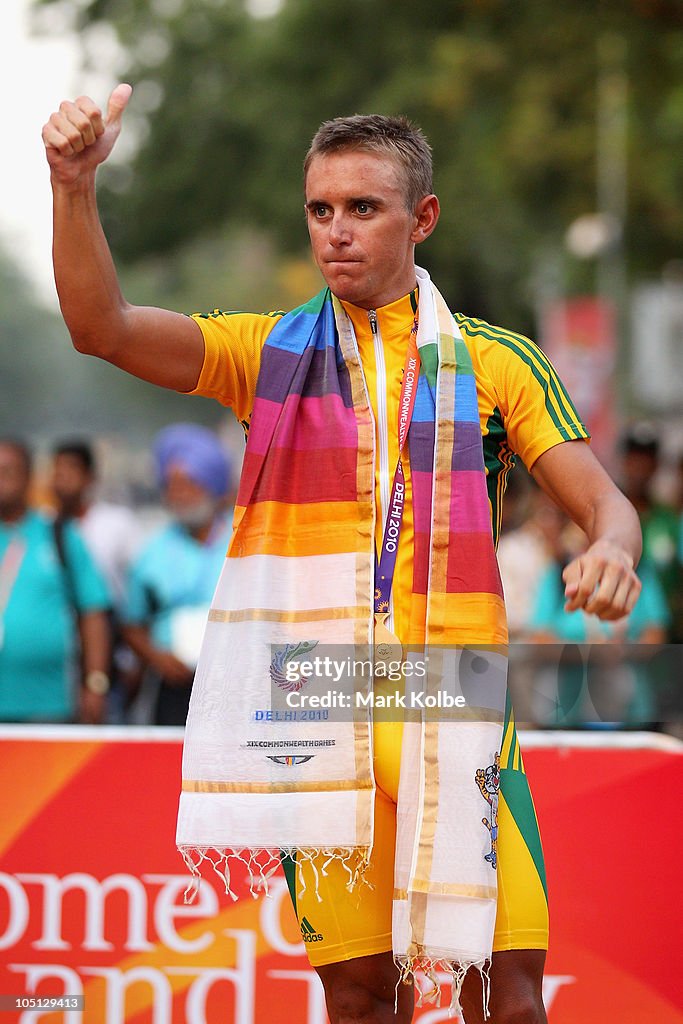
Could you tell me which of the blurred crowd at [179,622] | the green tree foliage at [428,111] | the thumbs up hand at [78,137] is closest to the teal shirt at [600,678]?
the blurred crowd at [179,622]

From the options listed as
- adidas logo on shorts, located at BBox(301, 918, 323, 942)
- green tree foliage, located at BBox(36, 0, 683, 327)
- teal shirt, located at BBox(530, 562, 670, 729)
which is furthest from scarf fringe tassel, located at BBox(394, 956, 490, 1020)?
green tree foliage, located at BBox(36, 0, 683, 327)

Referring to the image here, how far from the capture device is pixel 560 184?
2255 cm

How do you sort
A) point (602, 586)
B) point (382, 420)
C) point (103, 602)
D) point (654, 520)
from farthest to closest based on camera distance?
point (654, 520) < point (103, 602) < point (382, 420) < point (602, 586)

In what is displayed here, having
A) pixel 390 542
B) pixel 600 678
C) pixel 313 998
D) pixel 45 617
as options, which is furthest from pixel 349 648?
pixel 600 678

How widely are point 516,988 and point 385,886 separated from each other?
1.10 ft

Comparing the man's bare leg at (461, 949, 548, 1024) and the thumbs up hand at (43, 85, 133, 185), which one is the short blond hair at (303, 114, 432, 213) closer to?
the thumbs up hand at (43, 85, 133, 185)

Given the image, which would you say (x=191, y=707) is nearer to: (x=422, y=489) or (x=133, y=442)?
(x=422, y=489)

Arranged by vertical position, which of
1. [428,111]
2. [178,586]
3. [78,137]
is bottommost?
[178,586]

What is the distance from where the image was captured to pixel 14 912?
4.51m

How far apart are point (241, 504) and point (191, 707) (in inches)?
17.2

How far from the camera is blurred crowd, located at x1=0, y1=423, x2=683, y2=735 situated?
23.0ft

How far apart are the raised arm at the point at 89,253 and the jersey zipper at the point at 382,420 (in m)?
0.47

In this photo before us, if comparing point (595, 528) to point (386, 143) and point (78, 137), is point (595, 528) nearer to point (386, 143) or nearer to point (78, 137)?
point (386, 143)

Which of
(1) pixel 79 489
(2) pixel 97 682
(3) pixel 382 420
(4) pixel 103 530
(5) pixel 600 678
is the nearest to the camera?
(3) pixel 382 420
